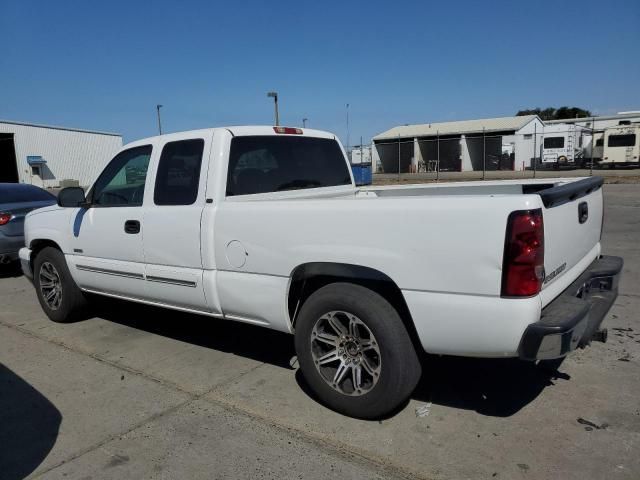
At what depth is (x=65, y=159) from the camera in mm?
48438

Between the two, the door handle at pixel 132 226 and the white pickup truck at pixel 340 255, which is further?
the door handle at pixel 132 226

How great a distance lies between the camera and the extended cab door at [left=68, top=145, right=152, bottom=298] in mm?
4555

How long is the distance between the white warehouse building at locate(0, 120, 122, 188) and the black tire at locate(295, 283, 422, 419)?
40689 mm

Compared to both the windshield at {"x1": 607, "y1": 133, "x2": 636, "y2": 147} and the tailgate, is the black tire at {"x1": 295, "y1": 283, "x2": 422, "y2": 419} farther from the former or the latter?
the windshield at {"x1": 607, "y1": 133, "x2": 636, "y2": 147}

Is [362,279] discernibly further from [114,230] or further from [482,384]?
[114,230]

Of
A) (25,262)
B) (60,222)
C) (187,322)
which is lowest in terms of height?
(187,322)

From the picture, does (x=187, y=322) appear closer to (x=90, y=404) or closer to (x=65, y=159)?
(x=90, y=404)

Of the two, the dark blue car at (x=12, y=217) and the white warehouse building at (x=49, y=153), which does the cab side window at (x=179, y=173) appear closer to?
the dark blue car at (x=12, y=217)

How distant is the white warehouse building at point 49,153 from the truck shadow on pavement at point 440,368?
3831cm

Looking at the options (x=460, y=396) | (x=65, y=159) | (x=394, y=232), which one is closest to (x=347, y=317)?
(x=394, y=232)

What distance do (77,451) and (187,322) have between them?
2.56 meters

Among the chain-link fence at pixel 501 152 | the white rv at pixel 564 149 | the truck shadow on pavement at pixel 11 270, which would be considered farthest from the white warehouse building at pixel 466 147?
the truck shadow on pavement at pixel 11 270

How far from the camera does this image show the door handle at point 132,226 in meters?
4.46

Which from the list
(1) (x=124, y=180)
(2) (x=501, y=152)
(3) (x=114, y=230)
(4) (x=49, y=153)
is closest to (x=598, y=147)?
(2) (x=501, y=152)
